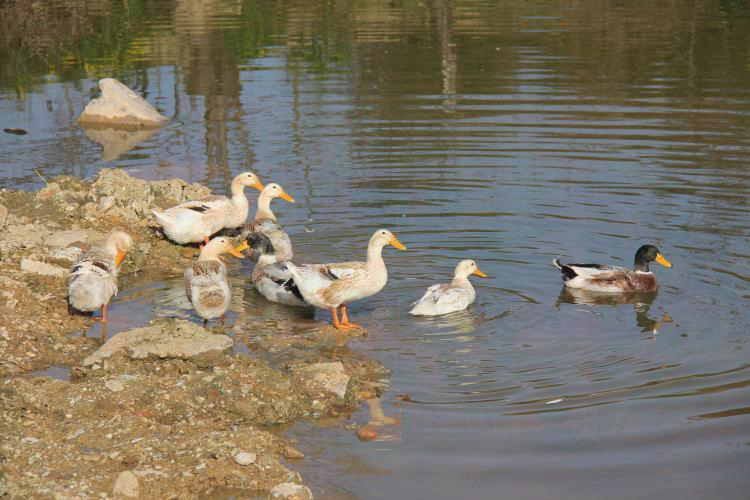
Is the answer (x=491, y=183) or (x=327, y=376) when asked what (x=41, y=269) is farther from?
(x=491, y=183)

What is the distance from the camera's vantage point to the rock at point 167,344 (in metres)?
9.09

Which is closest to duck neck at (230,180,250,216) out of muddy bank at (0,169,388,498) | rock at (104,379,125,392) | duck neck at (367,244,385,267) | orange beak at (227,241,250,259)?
orange beak at (227,241,250,259)

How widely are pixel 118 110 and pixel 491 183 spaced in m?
8.81

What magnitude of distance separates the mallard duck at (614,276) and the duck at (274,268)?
9.90ft

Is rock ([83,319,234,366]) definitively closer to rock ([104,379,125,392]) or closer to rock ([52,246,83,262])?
rock ([104,379,125,392])

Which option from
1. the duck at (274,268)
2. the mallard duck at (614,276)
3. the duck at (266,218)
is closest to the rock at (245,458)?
the duck at (274,268)

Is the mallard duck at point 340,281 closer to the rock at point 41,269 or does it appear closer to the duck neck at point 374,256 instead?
the duck neck at point 374,256

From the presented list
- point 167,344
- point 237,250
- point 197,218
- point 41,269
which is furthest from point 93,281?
point 197,218

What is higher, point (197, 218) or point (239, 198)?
point (239, 198)

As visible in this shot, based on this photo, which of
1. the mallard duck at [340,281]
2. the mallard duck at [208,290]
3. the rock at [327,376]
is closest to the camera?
the rock at [327,376]

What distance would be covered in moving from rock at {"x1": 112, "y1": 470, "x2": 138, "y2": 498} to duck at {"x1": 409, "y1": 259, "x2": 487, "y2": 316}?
4.64m

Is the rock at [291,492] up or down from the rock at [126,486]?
down

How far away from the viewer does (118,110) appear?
69.6 feet

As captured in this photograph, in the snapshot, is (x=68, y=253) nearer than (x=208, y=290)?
No
